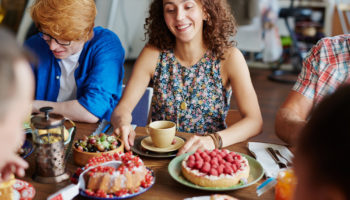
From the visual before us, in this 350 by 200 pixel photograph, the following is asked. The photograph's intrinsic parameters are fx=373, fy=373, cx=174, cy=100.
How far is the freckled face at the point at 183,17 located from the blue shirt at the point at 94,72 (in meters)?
0.34

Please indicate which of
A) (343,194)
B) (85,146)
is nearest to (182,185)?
(85,146)

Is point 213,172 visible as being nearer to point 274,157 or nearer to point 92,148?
point 274,157

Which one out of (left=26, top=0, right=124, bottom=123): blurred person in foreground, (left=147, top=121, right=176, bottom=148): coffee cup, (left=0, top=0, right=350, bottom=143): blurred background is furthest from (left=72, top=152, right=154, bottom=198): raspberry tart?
(left=0, top=0, right=350, bottom=143): blurred background

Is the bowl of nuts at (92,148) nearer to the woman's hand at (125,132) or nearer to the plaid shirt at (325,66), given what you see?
the woman's hand at (125,132)

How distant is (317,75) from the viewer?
1.62 metres

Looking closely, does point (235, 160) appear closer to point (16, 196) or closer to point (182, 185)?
point (182, 185)

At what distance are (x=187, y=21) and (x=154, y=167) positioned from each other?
0.79m

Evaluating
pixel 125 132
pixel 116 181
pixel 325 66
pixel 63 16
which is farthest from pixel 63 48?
pixel 325 66

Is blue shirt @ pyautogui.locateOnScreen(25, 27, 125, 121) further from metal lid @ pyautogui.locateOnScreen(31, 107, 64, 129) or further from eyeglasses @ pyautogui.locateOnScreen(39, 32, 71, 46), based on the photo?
metal lid @ pyautogui.locateOnScreen(31, 107, 64, 129)

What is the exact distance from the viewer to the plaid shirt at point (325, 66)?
1575mm

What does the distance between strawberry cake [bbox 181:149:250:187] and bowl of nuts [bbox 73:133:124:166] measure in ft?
0.84

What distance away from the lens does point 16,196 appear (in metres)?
1.00

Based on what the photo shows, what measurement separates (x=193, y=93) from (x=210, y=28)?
331 millimetres

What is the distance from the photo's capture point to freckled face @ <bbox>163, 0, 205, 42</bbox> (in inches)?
67.7
